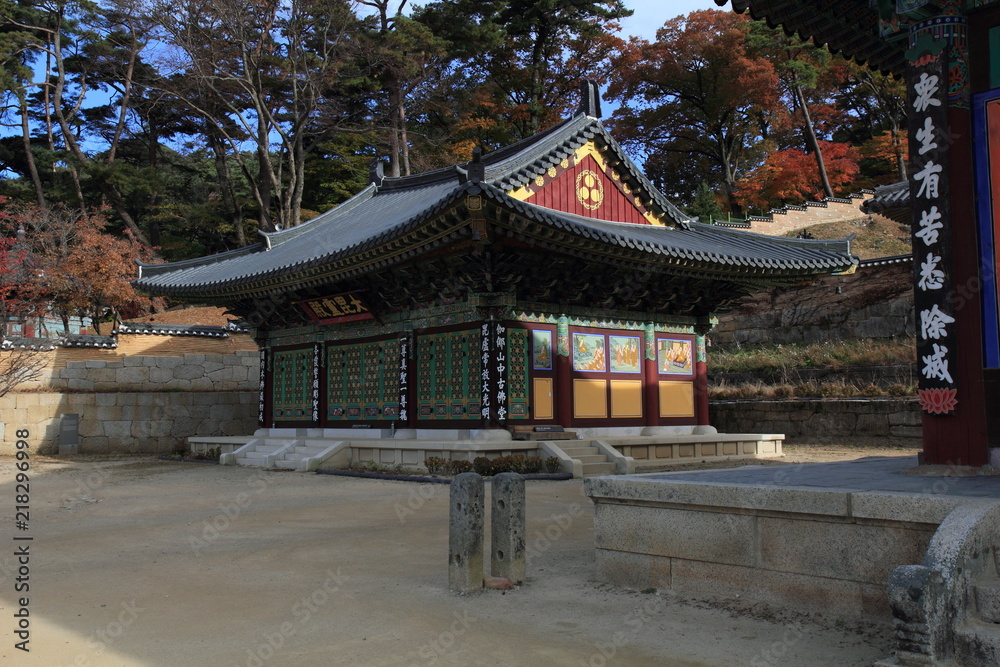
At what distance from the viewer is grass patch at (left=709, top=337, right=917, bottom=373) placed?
71.2 ft

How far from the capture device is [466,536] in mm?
5754

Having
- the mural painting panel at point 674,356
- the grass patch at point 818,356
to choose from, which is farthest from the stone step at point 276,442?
the grass patch at point 818,356

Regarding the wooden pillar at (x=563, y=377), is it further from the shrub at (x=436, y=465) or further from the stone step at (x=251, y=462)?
the stone step at (x=251, y=462)

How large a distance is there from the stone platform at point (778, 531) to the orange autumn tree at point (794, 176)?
35170 millimetres

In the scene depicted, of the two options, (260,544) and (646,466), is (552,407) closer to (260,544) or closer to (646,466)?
(646,466)

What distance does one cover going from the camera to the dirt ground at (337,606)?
442 centimetres

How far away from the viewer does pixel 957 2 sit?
6172mm

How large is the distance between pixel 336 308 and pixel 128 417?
7.53 meters

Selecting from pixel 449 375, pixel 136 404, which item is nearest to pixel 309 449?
pixel 449 375

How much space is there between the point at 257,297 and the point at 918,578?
59.5 feet

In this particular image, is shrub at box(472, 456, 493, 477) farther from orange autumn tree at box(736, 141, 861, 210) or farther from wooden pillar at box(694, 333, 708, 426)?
orange autumn tree at box(736, 141, 861, 210)

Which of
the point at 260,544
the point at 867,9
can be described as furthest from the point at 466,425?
the point at 867,9

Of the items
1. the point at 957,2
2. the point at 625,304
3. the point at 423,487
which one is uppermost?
the point at 957,2

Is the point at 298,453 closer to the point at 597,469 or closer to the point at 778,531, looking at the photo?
the point at 597,469
